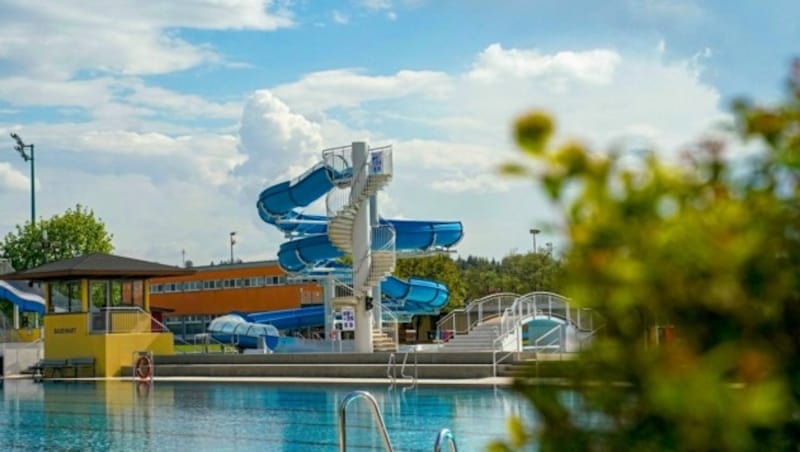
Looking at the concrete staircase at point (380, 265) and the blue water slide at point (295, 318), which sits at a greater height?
the concrete staircase at point (380, 265)

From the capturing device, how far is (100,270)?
3650cm

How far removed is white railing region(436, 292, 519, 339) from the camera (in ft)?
106

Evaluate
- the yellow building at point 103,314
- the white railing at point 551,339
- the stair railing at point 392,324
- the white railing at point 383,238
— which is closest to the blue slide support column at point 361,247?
the white railing at point 383,238

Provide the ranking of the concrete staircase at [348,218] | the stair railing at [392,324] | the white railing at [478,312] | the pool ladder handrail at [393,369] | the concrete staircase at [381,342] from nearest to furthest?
the pool ladder handrail at [393,369], the white railing at [478,312], the concrete staircase at [348,218], the concrete staircase at [381,342], the stair railing at [392,324]

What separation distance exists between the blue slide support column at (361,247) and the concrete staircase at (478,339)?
286 cm

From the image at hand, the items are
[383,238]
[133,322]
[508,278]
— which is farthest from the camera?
[508,278]

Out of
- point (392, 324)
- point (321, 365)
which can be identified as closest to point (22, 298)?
point (392, 324)

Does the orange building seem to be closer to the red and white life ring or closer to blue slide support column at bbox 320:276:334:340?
blue slide support column at bbox 320:276:334:340

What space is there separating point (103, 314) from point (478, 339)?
1334 centimetres

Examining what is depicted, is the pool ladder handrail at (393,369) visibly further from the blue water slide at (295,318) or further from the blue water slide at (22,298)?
the blue water slide at (22,298)

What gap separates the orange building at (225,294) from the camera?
69.2m

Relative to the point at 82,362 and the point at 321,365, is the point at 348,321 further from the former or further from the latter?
the point at 82,362

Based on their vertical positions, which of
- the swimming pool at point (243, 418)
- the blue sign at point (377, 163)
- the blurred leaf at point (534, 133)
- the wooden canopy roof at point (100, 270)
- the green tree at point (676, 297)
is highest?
the blue sign at point (377, 163)

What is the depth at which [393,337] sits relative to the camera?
35562mm
